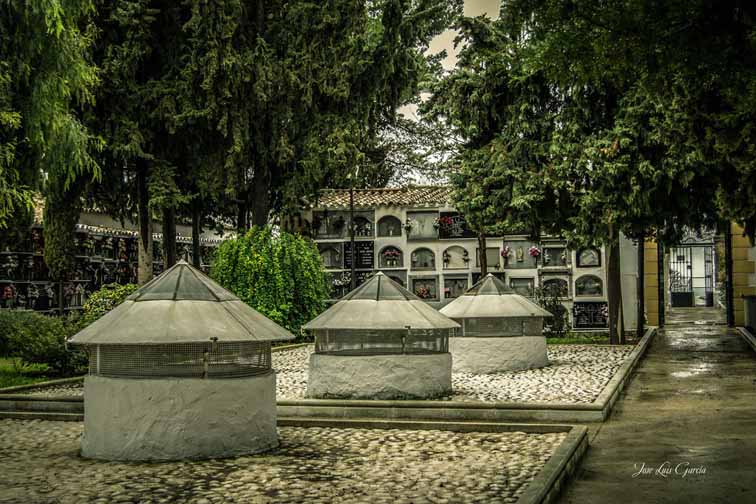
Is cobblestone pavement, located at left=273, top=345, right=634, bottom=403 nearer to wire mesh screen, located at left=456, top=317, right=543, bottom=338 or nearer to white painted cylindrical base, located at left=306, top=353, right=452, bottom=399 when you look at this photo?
white painted cylindrical base, located at left=306, top=353, right=452, bottom=399

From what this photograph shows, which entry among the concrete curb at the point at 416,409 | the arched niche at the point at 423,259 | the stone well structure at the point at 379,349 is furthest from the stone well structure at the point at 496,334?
the arched niche at the point at 423,259

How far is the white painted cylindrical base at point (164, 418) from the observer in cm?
850

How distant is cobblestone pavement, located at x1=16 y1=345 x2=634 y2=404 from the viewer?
40.9 ft

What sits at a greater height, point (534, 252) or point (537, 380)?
point (534, 252)

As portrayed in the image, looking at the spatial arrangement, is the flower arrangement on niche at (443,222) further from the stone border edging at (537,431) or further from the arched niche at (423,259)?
the stone border edging at (537,431)

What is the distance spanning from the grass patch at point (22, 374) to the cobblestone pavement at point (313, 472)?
5908mm

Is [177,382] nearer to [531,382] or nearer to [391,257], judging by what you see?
[531,382]

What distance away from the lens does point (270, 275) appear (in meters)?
24.2

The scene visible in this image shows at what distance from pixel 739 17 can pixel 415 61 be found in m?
20.4

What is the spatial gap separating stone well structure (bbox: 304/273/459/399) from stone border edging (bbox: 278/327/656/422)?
46cm

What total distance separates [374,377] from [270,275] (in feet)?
40.6

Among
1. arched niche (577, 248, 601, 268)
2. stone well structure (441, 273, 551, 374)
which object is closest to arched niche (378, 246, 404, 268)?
arched niche (577, 248, 601, 268)

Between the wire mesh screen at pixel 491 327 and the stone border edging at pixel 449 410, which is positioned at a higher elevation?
the wire mesh screen at pixel 491 327

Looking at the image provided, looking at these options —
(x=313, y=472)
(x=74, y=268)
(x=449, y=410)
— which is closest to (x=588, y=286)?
(x=74, y=268)
